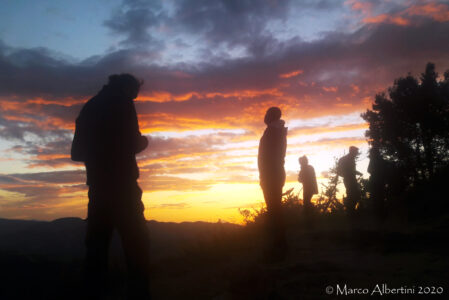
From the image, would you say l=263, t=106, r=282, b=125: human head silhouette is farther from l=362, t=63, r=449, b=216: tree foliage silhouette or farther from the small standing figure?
l=362, t=63, r=449, b=216: tree foliage silhouette

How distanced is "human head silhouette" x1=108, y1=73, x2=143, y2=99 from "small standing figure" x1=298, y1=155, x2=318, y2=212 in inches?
299

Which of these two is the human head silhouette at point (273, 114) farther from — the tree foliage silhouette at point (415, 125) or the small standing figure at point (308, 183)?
the tree foliage silhouette at point (415, 125)

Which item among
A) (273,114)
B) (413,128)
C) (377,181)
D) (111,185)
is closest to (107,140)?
(111,185)

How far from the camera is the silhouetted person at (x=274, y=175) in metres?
4.79

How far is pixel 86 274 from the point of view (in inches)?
107

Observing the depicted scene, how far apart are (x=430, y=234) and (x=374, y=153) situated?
6014 mm

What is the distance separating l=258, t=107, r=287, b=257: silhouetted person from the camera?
4.79 metres

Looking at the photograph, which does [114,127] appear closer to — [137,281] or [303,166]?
[137,281]

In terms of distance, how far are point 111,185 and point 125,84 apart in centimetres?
101

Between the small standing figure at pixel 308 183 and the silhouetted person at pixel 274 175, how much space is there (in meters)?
5.02

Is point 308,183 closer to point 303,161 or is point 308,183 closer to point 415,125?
point 303,161

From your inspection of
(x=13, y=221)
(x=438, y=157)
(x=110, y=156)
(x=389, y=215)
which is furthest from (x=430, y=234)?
(x=13, y=221)

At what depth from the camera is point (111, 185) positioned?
2.77 metres

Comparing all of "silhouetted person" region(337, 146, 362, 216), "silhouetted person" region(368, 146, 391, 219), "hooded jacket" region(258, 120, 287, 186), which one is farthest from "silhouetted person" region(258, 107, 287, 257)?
"silhouetted person" region(368, 146, 391, 219)
